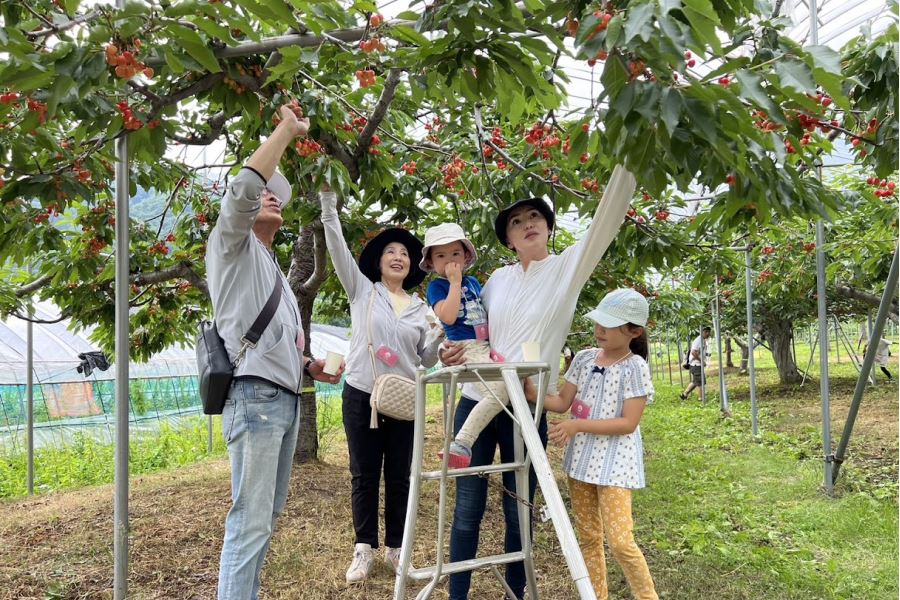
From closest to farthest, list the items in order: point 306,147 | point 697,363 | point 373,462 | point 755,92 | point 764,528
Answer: point 755,92
point 306,147
point 373,462
point 764,528
point 697,363

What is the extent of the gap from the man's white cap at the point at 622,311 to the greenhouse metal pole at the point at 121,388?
184 cm

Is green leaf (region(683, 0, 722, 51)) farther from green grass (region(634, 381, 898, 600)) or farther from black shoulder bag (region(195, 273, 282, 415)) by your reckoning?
green grass (region(634, 381, 898, 600))

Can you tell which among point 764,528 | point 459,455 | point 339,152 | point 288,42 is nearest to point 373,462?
point 459,455

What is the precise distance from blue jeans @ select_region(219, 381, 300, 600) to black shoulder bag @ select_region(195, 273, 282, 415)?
4cm

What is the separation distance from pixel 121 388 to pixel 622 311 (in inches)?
78.2

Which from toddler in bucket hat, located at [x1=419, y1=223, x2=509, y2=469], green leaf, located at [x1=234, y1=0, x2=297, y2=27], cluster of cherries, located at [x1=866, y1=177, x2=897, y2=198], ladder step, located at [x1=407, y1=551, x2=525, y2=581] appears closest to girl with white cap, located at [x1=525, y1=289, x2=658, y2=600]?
toddler in bucket hat, located at [x1=419, y1=223, x2=509, y2=469]

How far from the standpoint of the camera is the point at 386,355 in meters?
3.02

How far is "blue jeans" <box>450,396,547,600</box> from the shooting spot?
2.46 meters

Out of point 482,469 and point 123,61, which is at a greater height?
point 123,61

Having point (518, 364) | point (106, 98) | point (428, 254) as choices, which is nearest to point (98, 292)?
point (106, 98)

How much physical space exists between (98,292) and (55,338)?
25.3ft

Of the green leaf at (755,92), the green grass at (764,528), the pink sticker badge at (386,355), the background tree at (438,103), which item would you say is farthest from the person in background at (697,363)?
the green leaf at (755,92)

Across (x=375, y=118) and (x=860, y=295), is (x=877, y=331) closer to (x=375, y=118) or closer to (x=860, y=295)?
(x=375, y=118)

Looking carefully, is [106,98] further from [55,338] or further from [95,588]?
[55,338]
